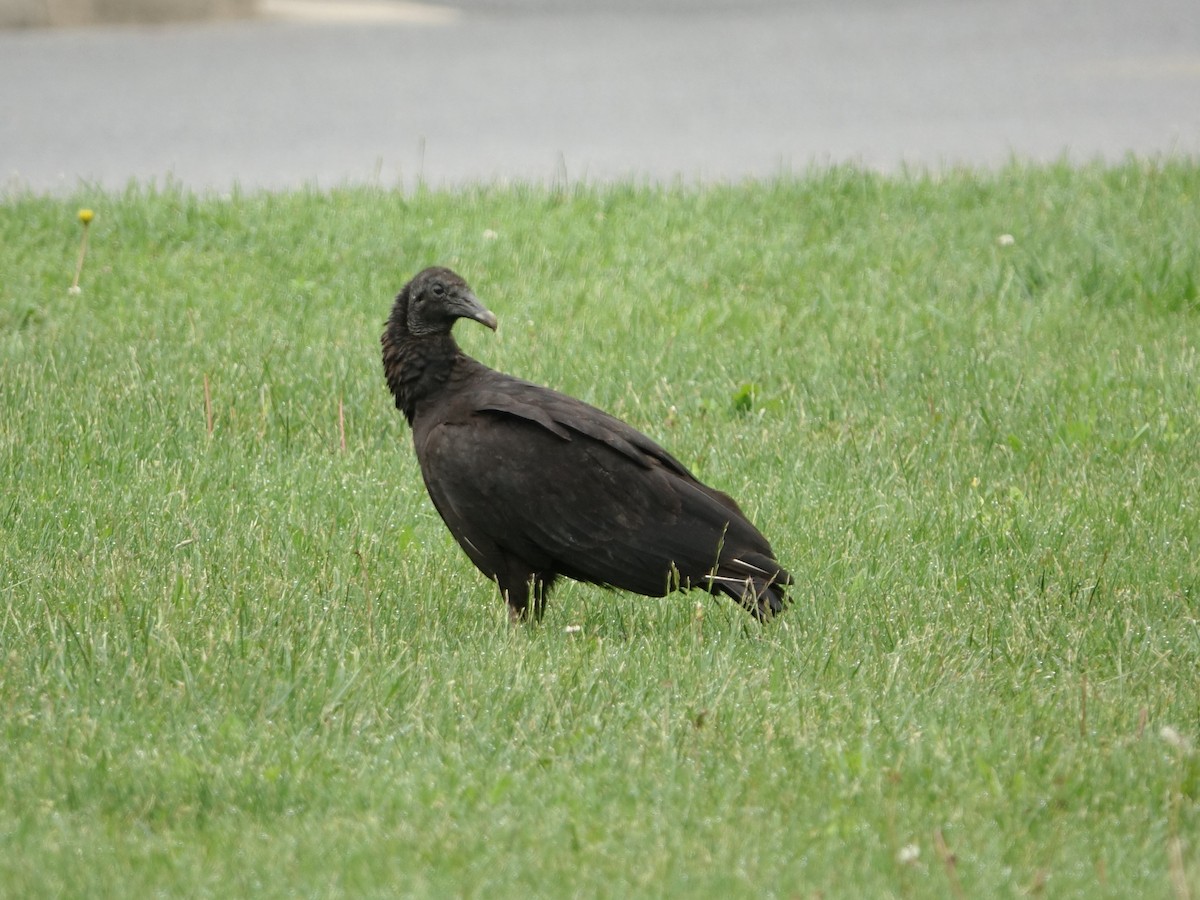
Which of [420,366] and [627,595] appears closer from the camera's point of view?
[420,366]

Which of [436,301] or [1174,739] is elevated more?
[436,301]

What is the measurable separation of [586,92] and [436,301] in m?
6.65

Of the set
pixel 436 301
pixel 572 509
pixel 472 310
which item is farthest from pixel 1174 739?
pixel 436 301

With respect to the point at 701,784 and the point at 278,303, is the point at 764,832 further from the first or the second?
the point at 278,303

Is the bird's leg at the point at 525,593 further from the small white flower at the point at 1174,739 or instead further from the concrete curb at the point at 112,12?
the concrete curb at the point at 112,12

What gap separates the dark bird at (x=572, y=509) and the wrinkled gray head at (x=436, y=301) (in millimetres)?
166

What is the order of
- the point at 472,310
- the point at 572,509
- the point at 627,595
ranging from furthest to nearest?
the point at 627,595, the point at 472,310, the point at 572,509

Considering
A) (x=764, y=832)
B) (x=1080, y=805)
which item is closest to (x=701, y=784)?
(x=764, y=832)

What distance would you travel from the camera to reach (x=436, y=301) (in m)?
4.50

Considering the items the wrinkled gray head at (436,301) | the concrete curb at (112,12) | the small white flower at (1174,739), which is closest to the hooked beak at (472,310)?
the wrinkled gray head at (436,301)

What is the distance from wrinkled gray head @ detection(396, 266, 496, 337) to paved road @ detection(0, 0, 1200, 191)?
3.86 m

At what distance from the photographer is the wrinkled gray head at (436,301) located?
449cm

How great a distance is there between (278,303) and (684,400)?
1.93 m

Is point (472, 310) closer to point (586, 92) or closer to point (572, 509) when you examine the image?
point (572, 509)
